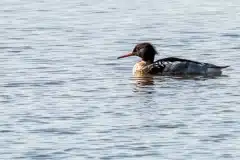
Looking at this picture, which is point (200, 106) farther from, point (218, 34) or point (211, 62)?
point (218, 34)

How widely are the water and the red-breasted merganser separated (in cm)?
33

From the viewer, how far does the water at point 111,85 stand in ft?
55.6

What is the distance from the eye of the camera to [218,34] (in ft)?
98.1

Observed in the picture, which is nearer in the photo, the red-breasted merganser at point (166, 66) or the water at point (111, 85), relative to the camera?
the water at point (111, 85)

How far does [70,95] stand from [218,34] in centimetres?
924

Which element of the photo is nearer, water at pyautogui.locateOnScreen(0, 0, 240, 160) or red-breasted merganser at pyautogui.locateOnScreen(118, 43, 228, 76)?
water at pyautogui.locateOnScreen(0, 0, 240, 160)

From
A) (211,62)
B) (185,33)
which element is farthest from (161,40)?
(211,62)

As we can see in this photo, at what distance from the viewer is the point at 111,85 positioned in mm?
22844

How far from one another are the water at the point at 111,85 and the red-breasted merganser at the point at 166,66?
13.1 inches

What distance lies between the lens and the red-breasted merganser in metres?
24.6

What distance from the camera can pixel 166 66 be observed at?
25.2 meters

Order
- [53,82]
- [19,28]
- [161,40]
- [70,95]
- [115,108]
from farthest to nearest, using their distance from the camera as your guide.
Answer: [19,28] < [161,40] < [53,82] < [70,95] < [115,108]

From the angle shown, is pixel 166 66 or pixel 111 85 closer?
pixel 111 85

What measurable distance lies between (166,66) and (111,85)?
2.67m
